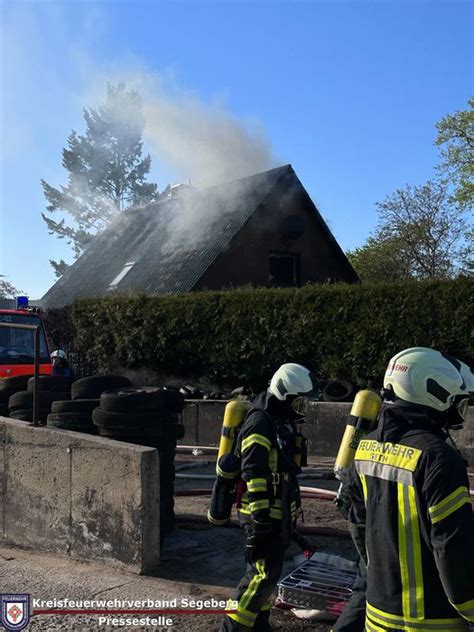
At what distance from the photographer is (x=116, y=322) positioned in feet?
51.3

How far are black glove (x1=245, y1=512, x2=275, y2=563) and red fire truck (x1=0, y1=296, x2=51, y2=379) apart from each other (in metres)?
8.50

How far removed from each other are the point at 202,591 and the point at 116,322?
11.2m

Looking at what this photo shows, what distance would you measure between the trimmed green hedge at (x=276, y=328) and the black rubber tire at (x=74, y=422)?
253 inches

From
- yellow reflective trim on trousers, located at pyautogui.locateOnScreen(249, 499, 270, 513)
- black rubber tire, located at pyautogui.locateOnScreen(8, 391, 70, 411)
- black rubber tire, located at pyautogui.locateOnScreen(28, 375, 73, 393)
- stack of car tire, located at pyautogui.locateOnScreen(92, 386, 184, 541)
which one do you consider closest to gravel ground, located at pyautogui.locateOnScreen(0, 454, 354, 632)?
stack of car tire, located at pyautogui.locateOnScreen(92, 386, 184, 541)

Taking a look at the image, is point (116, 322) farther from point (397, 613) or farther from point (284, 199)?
point (397, 613)

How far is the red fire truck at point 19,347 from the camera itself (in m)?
12.4

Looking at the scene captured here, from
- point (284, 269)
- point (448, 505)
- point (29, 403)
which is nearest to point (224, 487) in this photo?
point (448, 505)

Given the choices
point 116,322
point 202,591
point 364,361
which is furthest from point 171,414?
point 116,322

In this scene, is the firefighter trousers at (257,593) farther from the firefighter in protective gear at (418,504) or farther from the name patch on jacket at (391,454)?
the name patch on jacket at (391,454)

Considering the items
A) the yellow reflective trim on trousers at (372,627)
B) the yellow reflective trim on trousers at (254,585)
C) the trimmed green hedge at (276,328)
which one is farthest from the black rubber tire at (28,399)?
the trimmed green hedge at (276,328)

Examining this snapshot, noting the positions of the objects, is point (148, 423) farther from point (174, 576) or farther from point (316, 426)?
point (316, 426)

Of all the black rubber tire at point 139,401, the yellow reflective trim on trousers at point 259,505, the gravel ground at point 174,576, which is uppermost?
the black rubber tire at point 139,401

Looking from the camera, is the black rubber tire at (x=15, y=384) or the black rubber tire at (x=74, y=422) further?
the black rubber tire at (x=15, y=384)

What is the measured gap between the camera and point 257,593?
12.4 ft
